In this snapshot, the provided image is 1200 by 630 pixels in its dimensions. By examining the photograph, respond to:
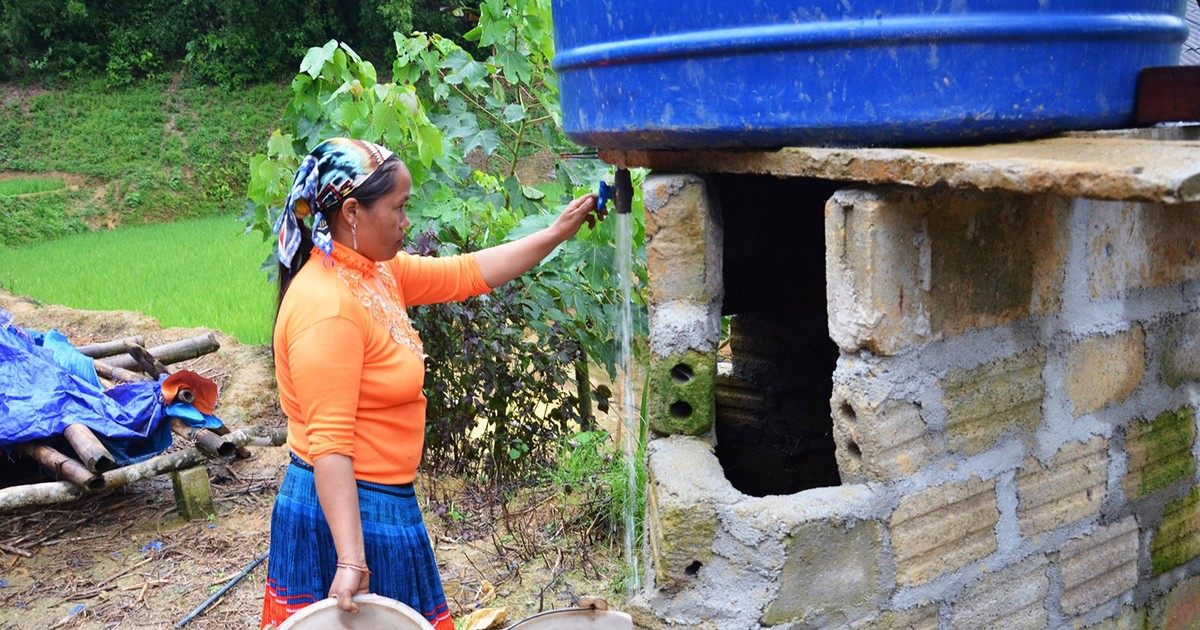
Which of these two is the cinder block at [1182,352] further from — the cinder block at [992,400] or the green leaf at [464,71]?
the green leaf at [464,71]

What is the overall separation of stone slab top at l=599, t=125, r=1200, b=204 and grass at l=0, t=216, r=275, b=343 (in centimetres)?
561

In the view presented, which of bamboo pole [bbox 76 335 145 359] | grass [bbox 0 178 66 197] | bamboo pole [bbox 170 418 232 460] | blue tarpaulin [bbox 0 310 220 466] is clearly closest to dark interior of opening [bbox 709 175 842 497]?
bamboo pole [bbox 170 418 232 460]

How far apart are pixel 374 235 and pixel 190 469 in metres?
2.47

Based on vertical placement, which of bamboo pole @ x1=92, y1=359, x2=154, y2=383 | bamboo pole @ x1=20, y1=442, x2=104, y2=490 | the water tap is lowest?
bamboo pole @ x1=20, y1=442, x2=104, y2=490

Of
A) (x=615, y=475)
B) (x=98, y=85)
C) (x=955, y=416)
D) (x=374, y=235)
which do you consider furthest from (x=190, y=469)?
(x=98, y=85)

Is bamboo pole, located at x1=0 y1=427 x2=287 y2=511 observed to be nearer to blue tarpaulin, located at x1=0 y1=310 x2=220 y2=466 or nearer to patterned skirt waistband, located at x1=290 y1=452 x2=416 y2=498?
blue tarpaulin, located at x1=0 y1=310 x2=220 y2=466

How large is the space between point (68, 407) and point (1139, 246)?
12.6ft

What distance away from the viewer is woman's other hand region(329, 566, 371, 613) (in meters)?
1.91

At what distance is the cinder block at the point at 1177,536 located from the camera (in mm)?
2340

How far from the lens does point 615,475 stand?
11.7ft

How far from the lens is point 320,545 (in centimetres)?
220

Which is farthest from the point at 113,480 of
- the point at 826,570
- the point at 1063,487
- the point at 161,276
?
the point at 161,276

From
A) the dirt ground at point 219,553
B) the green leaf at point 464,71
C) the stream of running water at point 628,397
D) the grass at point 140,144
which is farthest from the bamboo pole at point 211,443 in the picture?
the grass at point 140,144

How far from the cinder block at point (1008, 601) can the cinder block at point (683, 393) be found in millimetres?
609
